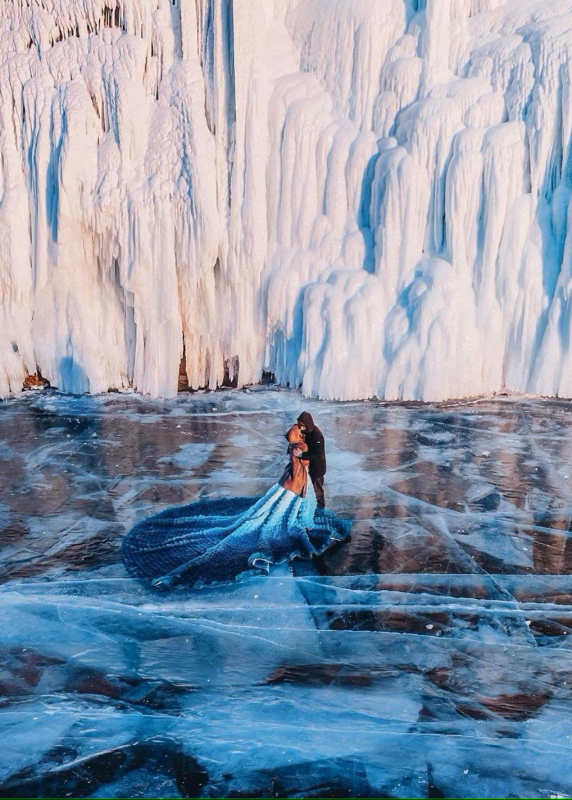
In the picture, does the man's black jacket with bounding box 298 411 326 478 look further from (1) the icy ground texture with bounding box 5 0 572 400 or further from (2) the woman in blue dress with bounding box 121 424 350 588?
(1) the icy ground texture with bounding box 5 0 572 400

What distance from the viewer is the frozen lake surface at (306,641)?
3650 mm

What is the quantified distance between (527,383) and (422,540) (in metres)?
5.38

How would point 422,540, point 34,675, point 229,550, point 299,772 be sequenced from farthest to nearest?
point 422,540 → point 229,550 → point 34,675 → point 299,772

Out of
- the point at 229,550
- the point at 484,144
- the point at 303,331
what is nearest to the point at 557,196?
the point at 484,144

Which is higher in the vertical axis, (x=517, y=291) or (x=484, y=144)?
(x=484, y=144)

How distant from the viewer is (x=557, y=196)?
10523 millimetres

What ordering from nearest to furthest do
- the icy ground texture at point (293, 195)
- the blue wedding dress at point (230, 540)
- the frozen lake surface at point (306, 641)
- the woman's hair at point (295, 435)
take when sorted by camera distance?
the frozen lake surface at point (306, 641)
the blue wedding dress at point (230, 540)
the woman's hair at point (295, 435)
the icy ground texture at point (293, 195)

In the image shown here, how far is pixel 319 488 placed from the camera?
21.4ft

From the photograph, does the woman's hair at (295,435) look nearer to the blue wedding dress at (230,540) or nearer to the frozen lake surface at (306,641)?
the blue wedding dress at (230,540)

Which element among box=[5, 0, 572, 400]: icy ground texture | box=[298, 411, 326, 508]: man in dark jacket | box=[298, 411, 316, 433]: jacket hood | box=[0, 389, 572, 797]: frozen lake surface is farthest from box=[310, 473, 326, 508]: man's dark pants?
box=[5, 0, 572, 400]: icy ground texture

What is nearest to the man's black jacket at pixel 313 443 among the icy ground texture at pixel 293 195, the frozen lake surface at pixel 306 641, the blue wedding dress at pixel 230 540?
the blue wedding dress at pixel 230 540

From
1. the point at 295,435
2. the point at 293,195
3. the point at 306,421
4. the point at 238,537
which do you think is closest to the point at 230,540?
the point at 238,537

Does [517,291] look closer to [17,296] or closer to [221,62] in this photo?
[221,62]

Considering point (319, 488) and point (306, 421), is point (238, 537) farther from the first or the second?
point (306, 421)
